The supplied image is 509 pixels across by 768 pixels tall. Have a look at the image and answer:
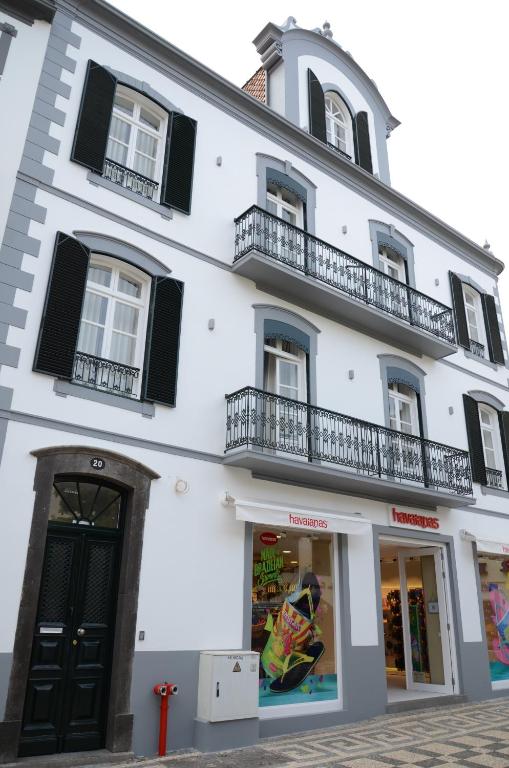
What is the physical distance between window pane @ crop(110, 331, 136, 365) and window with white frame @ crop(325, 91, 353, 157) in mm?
7907

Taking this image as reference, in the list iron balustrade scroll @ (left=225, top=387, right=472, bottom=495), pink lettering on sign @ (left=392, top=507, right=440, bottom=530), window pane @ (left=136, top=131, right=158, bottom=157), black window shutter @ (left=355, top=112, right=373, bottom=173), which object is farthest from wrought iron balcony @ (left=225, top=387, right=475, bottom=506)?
black window shutter @ (left=355, top=112, right=373, bottom=173)

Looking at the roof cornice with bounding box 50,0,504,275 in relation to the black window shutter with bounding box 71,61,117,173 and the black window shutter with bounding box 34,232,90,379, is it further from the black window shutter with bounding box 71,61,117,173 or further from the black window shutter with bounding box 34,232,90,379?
the black window shutter with bounding box 34,232,90,379

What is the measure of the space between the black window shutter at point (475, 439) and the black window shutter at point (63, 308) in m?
9.34

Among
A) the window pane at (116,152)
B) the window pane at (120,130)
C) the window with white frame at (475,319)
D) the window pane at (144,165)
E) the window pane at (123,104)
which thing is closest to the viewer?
the window pane at (116,152)

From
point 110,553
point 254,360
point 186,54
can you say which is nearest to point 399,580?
point 254,360

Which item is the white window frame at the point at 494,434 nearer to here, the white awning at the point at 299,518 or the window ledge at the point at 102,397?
the white awning at the point at 299,518

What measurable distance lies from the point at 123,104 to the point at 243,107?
2.50m

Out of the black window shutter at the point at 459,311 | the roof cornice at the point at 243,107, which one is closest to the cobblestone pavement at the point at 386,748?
the black window shutter at the point at 459,311

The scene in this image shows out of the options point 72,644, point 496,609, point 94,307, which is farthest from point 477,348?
point 72,644

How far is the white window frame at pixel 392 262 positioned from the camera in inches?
546

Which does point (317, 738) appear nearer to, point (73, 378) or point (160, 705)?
point (160, 705)

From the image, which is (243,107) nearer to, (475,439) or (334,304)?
(334,304)

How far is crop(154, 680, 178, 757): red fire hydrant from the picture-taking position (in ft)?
24.0

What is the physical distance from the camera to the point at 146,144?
10.1 meters
